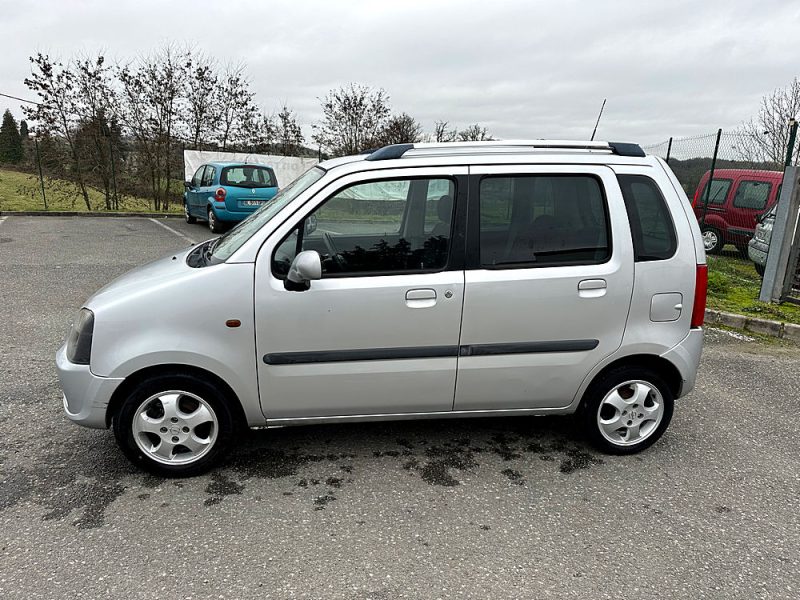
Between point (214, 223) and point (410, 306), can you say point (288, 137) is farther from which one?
point (410, 306)

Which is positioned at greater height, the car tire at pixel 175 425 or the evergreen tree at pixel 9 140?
the evergreen tree at pixel 9 140

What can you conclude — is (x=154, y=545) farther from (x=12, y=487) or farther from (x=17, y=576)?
(x=12, y=487)

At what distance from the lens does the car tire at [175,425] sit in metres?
3.05

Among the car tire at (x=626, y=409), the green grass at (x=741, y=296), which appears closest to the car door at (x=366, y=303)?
the car tire at (x=626, y=409)

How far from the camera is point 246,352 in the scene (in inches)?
120

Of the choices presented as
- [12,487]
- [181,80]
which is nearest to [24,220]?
[181,80]

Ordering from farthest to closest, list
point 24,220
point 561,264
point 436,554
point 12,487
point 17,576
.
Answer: point 24,220 → point 561,264 → point 12,487 → point 436,554 → point 17,576

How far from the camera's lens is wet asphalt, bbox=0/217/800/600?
2436mm

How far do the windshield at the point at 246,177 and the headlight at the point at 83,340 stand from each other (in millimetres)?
10750

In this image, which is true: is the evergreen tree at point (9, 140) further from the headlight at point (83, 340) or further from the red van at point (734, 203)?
the red van at point (734, 203)

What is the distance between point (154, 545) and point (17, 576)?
0.54 meters

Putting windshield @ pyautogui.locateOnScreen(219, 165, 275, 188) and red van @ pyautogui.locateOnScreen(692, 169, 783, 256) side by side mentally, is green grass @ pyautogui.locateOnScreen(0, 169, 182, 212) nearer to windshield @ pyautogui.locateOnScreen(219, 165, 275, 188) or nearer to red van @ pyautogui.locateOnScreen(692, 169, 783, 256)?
windshield @ pyautogui.locateOnScreen(219, 165, 275, 188)

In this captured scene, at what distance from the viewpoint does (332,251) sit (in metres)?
3.15

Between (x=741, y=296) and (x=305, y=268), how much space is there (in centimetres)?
728
